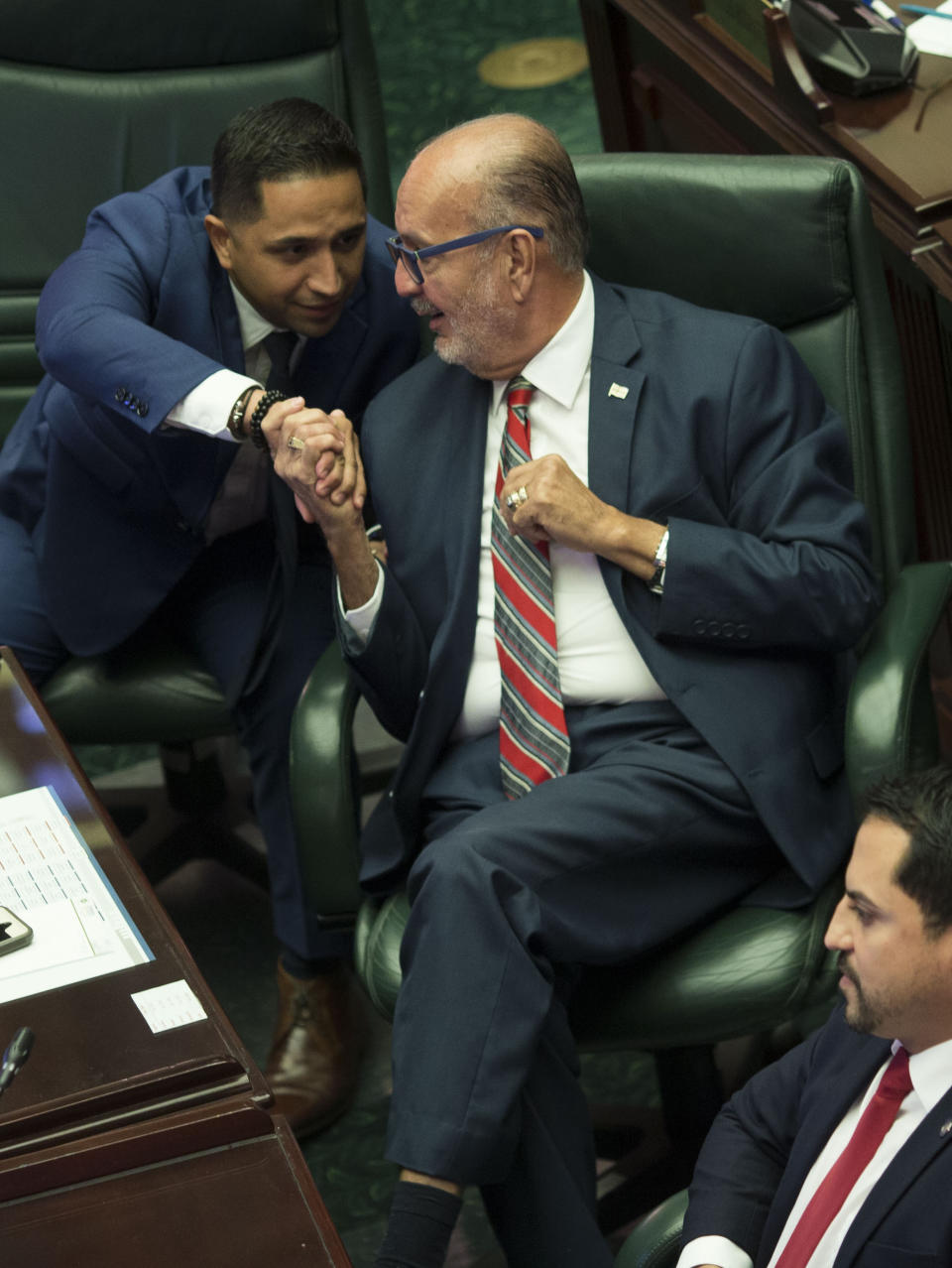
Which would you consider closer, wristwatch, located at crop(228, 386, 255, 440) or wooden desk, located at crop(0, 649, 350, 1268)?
wooden desk, located at crop(0, 649, 350, 1268)

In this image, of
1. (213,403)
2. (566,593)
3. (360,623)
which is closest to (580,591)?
(566,593)

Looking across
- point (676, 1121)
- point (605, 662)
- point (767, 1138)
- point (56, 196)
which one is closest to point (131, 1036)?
point (767, 1138)

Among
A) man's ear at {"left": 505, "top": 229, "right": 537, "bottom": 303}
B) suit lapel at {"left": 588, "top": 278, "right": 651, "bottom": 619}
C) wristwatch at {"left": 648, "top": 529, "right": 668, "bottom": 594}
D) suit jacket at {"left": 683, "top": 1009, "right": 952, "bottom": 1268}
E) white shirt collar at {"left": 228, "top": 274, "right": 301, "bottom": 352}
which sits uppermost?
man's ear at {"left": 505, "top": 229, "right": 537, "bottom": 303}

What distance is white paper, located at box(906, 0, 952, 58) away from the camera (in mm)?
2510

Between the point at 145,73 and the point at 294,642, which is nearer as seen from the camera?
the point at 294,642

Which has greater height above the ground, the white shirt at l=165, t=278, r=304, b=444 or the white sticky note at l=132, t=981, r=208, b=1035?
the white shirt at l=165, t=278, r=304, b=444

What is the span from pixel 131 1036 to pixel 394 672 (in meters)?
0.77

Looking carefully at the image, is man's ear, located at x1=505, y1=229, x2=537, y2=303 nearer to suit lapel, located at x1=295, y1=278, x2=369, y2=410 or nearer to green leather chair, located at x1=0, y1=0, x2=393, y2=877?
suit lapel, located at x1=295, y1=278, x2=369, y2=410

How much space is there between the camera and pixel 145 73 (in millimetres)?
2639

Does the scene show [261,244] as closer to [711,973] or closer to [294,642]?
[294,642]

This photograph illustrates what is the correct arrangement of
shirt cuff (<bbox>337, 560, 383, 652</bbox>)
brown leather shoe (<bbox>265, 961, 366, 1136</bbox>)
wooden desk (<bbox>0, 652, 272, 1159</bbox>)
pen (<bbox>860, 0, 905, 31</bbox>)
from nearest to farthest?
1. wooden desk (<bbox>0, 652, 272, 1159</bbox>)
2. shirt cuff (<bbox>337, 560, 383, 652</bbox>)
3. brown leather shoe (<bbox>265, 961, 366, 1136</bbox>)
4. pen (<bbox>860, 0, 905, 31</bbox>)

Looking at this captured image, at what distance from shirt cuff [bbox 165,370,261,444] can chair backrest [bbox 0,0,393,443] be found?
0.60 meters

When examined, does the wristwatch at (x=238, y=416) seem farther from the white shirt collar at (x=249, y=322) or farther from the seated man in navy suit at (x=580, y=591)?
the white shirt collar at (x=249, y=322)

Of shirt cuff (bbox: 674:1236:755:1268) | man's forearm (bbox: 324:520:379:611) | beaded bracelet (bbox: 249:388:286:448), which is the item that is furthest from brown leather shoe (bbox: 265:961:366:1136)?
shirt cuff (bbox: 674:1236:755:1268)
